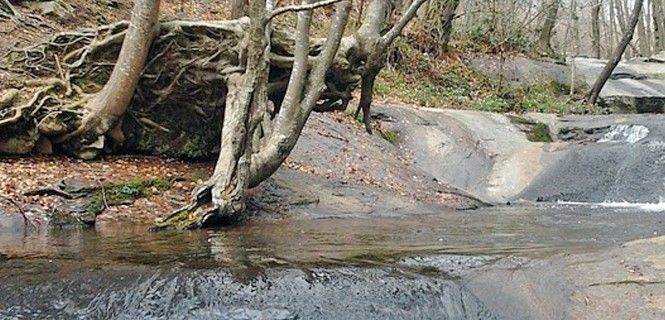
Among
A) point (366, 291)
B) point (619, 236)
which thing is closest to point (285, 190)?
point (619, 236)

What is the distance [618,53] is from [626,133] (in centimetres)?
540

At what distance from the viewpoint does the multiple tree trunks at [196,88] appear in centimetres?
870

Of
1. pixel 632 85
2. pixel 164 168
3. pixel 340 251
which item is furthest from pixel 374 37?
pixel 632 85

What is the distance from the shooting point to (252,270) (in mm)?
5211

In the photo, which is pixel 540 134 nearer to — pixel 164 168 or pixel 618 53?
pixel 618 53

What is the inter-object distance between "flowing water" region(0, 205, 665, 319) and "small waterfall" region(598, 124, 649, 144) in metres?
10.0

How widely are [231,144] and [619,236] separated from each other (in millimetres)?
4910

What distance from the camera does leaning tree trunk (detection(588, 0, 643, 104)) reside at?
2088cm

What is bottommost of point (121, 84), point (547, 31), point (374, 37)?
point (121, 84)

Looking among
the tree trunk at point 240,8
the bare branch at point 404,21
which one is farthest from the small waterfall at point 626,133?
the tree trunk at point 240,8

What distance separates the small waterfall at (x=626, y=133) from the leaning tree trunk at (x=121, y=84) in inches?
488

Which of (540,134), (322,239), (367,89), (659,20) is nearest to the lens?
(322,239)

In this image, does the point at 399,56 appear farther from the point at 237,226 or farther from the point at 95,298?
the point at 95,298

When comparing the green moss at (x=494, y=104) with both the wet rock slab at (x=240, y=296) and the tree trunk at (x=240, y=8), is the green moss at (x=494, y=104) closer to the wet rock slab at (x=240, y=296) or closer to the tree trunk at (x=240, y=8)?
the tree trunk at (x=240, y=8)
